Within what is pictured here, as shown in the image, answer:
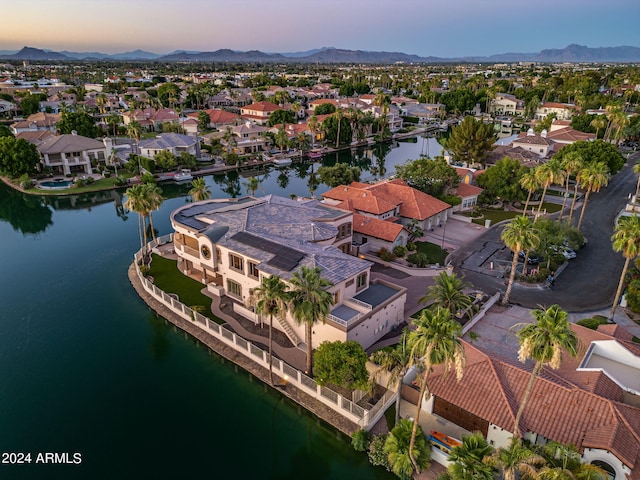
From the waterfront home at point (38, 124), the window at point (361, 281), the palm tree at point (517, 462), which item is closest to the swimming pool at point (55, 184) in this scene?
the waterfront home at point (38, 124)

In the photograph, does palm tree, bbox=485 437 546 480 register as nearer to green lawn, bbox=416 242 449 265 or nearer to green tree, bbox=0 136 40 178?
green lawn, bbox=416 242 449 265

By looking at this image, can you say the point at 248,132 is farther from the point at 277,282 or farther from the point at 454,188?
the point at 277,282

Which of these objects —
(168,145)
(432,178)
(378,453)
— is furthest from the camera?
(168,145)

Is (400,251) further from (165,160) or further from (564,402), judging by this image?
(165,160)

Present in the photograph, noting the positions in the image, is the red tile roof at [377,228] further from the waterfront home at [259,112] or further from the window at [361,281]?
the waterfront home at [259,112]

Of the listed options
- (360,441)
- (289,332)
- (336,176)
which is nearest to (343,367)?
(360,441)

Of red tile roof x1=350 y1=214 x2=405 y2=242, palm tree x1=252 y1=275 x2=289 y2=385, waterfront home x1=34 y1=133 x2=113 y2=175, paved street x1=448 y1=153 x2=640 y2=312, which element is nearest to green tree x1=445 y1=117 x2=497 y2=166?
paved street x1=448 y1=153 x2=640 y2=312
